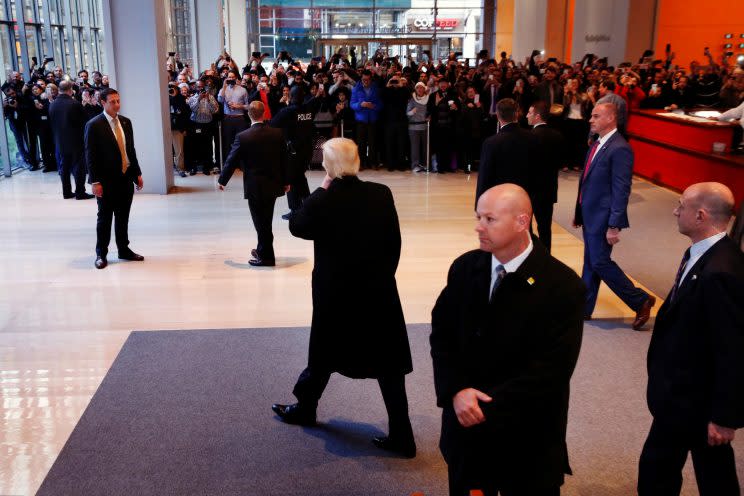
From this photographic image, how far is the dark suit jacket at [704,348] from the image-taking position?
2.76 m

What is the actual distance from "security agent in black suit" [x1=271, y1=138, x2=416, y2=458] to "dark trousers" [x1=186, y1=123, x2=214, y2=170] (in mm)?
9641

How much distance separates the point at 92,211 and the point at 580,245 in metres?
6.61

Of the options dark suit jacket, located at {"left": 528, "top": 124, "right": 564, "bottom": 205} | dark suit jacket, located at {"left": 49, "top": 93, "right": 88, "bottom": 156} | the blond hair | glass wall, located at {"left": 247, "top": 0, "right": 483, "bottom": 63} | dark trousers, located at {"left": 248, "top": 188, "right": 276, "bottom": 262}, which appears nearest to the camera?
the blond hair

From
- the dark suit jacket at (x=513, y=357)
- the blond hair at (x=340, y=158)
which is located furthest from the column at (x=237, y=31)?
the dark suit jacket at (x=513, y=357)

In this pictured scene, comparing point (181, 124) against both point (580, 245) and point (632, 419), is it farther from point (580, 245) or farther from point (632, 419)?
point (632, 419)

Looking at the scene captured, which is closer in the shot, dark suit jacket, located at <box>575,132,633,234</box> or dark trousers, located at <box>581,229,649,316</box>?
dark suit jacket, located at <box>575,132,633,234</box>

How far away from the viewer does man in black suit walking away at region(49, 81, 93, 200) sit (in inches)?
449

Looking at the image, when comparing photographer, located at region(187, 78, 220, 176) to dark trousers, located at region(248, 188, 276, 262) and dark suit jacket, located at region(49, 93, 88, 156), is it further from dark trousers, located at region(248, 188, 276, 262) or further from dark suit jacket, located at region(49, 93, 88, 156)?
dark trousers, located at region(248, 188, 276, 262)

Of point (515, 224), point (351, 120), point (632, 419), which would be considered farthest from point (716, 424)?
point (351, 120)

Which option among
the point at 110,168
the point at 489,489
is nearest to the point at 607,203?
the point at 489,489

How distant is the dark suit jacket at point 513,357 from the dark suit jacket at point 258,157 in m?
5.08

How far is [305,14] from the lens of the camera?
28.4 metres

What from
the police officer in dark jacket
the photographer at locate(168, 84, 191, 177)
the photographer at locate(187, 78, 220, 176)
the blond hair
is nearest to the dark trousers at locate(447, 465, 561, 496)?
the blond hair

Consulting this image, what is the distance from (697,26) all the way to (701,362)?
22.1 metres
